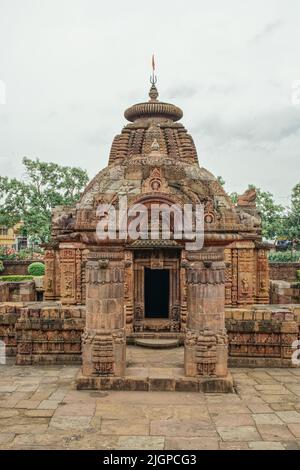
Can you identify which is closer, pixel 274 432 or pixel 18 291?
pixel 274 432

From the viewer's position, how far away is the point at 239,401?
7.63 m

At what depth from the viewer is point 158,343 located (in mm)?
11359

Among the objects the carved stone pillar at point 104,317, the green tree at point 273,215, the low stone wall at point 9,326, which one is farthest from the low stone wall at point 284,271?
the carved stone pillar at point 104,317

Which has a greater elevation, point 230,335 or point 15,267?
point 15,267

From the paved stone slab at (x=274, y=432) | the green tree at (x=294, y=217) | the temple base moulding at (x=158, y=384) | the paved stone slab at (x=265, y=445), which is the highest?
the green tree at (x=294, y=217)

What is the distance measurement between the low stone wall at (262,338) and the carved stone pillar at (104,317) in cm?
321

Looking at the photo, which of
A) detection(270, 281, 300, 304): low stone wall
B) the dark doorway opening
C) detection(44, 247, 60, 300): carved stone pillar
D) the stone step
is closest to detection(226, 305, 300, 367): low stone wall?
the stone step

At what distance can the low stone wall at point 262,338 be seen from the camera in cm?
1034

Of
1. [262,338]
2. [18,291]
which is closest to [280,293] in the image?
[262,338]

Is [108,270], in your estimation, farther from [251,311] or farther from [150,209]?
[251,311]

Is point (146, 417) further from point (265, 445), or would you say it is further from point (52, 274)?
point (52, 274)

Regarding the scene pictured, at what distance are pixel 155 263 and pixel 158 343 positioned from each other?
2.32 m

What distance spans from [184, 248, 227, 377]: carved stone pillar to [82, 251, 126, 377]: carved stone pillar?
1285 mm

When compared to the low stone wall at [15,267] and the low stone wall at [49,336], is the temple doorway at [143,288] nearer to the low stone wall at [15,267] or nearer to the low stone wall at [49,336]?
the low stone wall at [49,336]
